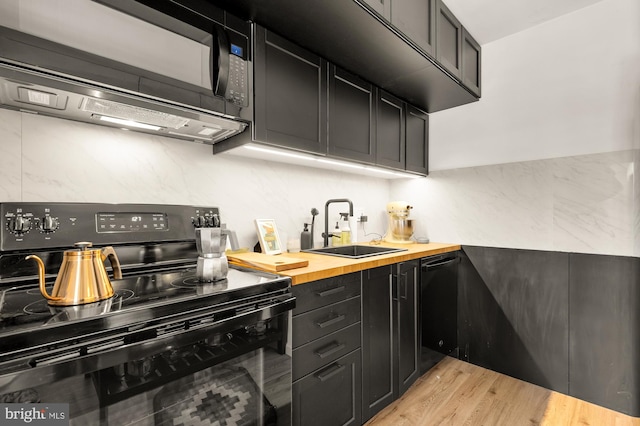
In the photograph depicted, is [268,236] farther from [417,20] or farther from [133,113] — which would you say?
[417,20]

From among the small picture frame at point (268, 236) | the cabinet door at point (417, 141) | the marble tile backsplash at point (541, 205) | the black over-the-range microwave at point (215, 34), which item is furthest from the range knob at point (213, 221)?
the marble tile backsplash at point (541, 205)

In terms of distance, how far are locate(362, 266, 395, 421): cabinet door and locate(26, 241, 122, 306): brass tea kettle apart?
3.93 ft

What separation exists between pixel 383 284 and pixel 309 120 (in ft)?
3.53

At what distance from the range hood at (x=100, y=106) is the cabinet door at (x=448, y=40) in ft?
4.86

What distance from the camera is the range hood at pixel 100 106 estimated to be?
3.27 ft

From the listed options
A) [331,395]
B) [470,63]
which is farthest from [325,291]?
[470,63]

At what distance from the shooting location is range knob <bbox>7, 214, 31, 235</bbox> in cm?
108

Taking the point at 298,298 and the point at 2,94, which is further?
the point at 298,298

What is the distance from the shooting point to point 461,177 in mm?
2660

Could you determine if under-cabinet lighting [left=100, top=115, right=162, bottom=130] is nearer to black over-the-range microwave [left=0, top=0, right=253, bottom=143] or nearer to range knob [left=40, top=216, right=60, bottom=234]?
black over-the-range microwave [left=0, top=0, right=253, bottom=143]

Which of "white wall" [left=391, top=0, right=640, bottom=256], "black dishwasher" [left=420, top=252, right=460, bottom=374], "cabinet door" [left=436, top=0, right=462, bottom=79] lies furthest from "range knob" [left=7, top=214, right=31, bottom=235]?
"white wall" [left=391, top=0, right=640, bottom=256]

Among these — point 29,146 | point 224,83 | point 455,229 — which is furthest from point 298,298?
point 455,229

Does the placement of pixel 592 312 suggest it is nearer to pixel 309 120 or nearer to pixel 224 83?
pixel 309 120

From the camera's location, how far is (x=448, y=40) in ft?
7.04
